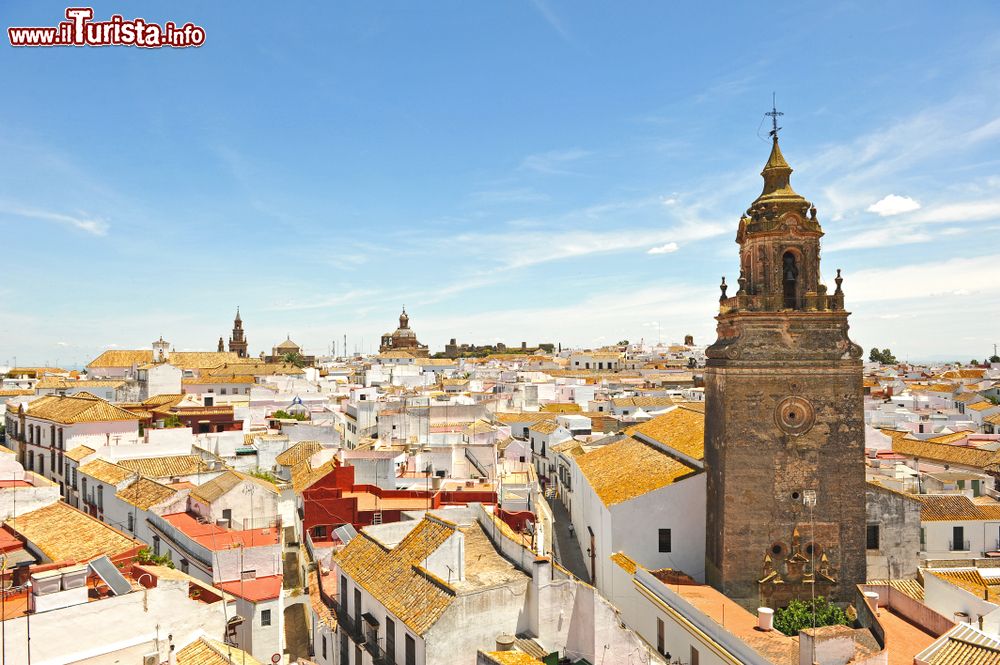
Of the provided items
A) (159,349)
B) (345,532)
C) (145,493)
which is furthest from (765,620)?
(159,349)

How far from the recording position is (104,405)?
3494 cm

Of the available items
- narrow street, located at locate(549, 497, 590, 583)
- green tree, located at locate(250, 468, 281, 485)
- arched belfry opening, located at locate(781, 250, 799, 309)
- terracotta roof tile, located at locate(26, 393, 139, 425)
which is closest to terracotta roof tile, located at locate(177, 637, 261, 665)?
narrow street, located at locate(549, 497, 590, 583)

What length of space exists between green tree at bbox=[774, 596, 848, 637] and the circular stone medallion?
16.3ft

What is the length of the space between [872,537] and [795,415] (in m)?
5.66

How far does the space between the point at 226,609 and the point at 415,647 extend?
4.77 meters

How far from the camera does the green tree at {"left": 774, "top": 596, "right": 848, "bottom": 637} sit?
19.6 m

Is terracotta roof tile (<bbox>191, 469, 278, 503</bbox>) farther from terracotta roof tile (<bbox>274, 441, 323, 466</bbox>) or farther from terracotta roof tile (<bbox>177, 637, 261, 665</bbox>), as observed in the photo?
terracotta roof tile (<bbox>177, 637, 261, 665</bbox>)

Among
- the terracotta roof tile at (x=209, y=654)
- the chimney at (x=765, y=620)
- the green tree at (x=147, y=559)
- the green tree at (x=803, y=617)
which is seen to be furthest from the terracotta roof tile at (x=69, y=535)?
the green tree at (x=803, y=617)

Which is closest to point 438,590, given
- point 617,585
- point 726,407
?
point 617,585

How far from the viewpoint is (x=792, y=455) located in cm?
2197

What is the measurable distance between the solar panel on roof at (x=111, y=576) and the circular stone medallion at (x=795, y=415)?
17.7 metres

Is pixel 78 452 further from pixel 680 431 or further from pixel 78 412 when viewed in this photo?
pixel 680 431

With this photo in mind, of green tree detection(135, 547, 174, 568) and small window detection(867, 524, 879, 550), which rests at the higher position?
green tree detection(135, 547, 174, 568)

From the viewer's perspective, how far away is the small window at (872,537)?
78.0 feet
